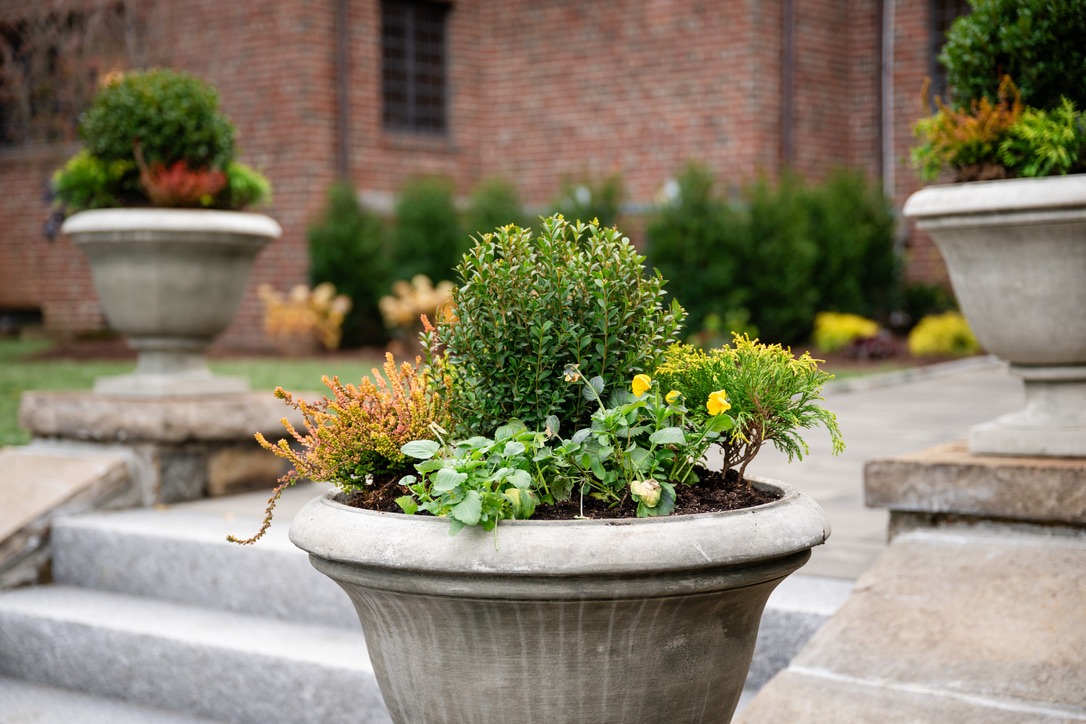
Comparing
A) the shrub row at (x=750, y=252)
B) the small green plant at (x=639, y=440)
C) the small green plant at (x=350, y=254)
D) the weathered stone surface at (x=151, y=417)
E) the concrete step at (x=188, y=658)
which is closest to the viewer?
the small green plant at (x=639, y=440)

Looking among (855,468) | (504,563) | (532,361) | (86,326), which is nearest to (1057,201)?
(532,361)

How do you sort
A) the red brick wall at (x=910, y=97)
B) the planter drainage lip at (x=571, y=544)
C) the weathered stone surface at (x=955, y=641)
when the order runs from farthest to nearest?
the red brick wall at (x=910, y=97), the weathered stone surface at (x=955, y=641), the planter drainage lip at (x=571, y=544)

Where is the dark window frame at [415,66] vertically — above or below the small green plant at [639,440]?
→ above

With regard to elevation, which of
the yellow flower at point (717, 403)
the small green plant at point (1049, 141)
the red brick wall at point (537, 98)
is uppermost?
the red brick wall at point (537, 98)

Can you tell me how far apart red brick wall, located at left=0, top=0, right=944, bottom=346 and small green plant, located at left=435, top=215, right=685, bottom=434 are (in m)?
9.00

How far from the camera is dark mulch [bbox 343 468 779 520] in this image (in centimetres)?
202

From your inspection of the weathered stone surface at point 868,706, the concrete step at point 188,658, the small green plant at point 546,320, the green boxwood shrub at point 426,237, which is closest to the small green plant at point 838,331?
the green boxwood shrub at point 426,237

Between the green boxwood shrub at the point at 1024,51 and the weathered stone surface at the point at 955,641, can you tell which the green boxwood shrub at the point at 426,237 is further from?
the weathered stone surface at the point at 955,641

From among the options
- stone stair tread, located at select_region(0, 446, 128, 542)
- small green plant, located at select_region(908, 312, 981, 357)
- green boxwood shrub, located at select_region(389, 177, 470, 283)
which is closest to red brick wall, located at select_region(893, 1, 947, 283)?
small green plant, located at select_region(908, 312, 981, 357)

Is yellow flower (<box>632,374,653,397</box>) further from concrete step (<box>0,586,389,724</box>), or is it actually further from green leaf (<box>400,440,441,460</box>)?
concrete step (<box>0,586,389,724</box>)

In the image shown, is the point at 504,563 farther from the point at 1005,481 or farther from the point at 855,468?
the point at 855,468

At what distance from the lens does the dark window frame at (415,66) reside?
1289 centimetres

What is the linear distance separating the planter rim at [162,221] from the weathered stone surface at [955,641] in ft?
9.09

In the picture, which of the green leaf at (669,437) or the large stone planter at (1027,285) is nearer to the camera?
the green leaf at (669,437)
